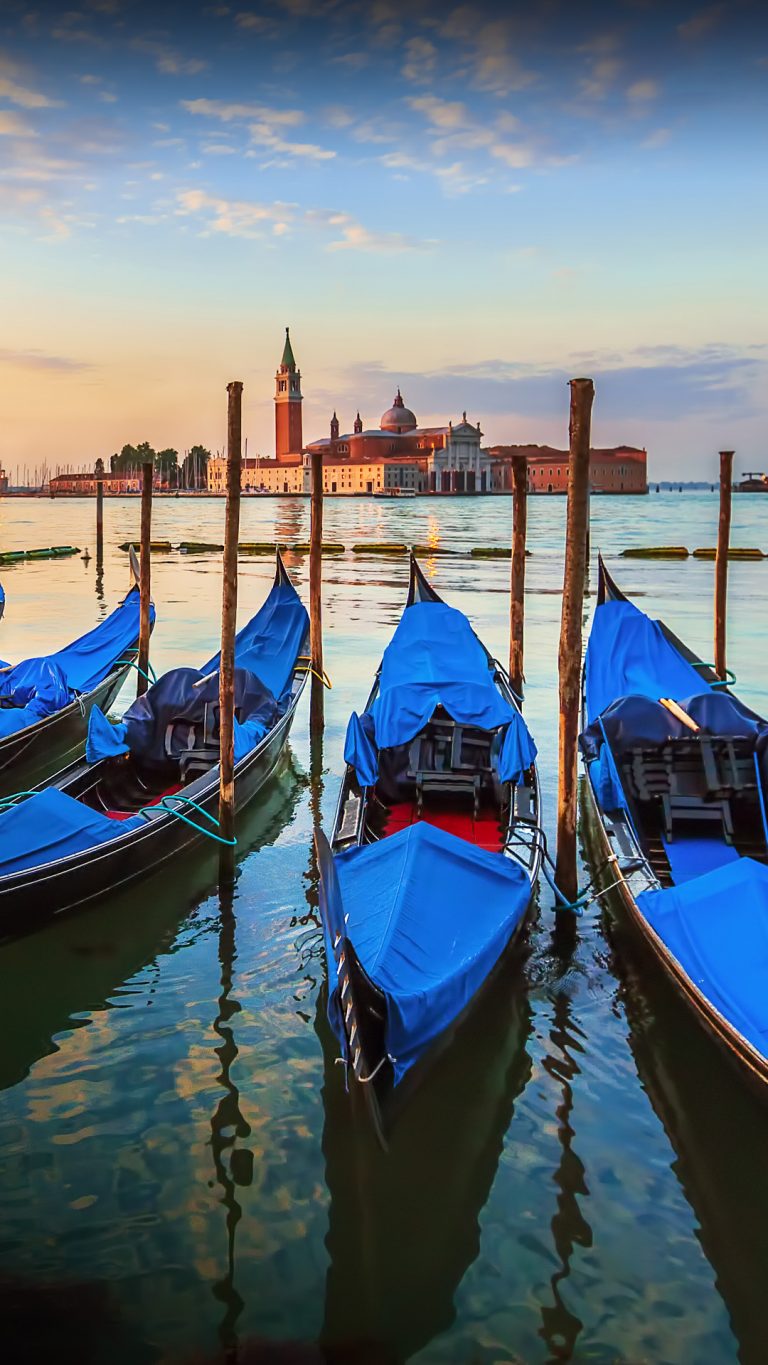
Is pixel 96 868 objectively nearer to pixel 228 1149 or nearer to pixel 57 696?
pixel 228 1149

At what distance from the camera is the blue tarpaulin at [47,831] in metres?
4.39

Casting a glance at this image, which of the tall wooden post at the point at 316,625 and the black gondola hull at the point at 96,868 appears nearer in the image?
the black gondola hull at the point at 96,868

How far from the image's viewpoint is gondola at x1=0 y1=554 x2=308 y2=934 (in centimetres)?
446

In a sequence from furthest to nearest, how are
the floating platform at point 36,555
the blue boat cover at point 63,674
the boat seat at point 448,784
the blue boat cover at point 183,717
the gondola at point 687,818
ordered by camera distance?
the floating platform at point 36,555 → the blue boat cover at point 63,674 → the blue boat cover at point 183,717 → the boat seat at point 448,784 → the gondola at point 687,818

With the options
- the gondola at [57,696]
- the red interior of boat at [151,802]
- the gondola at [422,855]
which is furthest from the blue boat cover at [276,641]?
the red interior of boat at [151,802]

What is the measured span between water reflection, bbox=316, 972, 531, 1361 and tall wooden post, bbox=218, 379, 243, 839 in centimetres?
153

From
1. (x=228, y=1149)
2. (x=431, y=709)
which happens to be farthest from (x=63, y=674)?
(x=228, y=1149)

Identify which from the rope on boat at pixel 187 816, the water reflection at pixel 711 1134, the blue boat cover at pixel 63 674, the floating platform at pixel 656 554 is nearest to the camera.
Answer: the water reflection at pixel 711 1134

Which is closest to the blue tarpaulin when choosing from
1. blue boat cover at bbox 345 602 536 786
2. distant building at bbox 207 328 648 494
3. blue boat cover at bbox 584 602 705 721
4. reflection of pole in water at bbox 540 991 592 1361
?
blue boat cover at bbox 345 602 536 786

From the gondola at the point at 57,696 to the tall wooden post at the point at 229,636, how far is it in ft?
7.49

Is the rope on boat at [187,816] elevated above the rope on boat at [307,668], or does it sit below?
below

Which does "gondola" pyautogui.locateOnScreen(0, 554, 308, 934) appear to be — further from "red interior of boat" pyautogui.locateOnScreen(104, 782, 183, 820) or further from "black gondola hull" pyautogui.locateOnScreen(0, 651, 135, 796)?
"black gondola hull" pyautogui.locateOnScreen(0, 651, 135, 796)

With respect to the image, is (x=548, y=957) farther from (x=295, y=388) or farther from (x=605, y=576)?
(x=295, y=388)

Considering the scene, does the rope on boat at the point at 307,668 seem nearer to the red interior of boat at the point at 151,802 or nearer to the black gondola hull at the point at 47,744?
the black gondola hull at the point at 47,744
